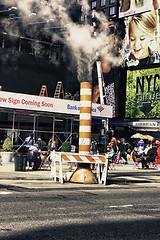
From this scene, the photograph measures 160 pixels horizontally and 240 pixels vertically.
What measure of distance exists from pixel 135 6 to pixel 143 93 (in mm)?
12451

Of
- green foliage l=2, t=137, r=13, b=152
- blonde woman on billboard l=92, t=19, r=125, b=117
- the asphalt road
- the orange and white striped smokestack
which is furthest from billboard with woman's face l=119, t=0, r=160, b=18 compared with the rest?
the asphalt road

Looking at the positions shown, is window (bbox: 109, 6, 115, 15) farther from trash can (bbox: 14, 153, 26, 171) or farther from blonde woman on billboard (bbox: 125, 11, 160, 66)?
trash can (bbox: 14, 153, 26, 171)

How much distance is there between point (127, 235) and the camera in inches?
243

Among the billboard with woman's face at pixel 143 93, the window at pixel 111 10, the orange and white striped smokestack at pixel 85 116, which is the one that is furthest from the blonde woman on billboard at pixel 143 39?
the orange and white striped smokestack at pixel 85 116

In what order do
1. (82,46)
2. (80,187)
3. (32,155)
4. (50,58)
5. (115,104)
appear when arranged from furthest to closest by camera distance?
(115,104), (50,58), (32,155), (82,46), (80,187)

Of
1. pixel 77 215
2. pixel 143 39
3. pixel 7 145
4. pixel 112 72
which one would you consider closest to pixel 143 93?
pixel 112 72

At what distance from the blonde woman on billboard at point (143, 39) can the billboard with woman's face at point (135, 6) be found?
77 cm

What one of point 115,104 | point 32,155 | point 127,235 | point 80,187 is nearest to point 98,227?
point 127,235

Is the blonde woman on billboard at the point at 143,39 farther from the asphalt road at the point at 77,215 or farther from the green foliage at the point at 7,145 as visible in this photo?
the asphalt road at the point at 77,215

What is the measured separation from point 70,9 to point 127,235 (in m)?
11.8

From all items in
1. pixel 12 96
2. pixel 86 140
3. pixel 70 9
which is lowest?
pixel 86 140

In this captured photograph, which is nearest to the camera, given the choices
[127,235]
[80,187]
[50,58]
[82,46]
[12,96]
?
[127,235]

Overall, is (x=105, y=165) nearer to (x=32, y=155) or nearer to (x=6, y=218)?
(x=32, y=155)

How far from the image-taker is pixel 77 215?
25.4 ft
